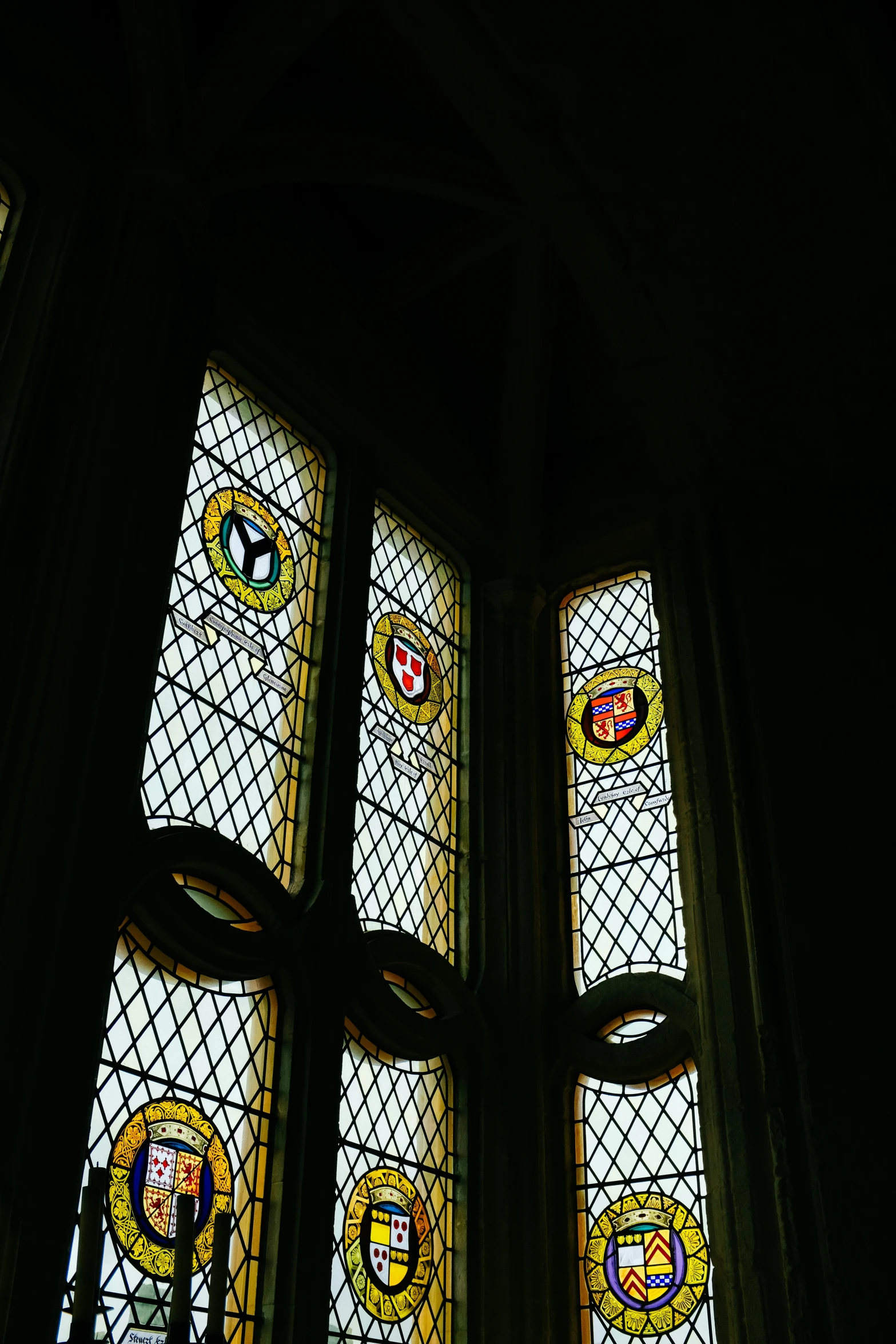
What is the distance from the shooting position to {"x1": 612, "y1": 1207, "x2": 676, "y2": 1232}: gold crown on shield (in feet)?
21.8

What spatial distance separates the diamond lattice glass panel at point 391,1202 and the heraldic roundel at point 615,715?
2.42 metres

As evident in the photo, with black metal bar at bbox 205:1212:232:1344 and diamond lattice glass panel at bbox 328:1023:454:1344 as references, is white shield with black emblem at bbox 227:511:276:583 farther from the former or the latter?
black metal bar at bbox 205:1212:232:1344

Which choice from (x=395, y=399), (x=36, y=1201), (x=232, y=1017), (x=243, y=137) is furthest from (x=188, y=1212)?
(x=395, y=399)

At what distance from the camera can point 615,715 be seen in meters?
8.52

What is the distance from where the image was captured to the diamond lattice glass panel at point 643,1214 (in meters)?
6.43

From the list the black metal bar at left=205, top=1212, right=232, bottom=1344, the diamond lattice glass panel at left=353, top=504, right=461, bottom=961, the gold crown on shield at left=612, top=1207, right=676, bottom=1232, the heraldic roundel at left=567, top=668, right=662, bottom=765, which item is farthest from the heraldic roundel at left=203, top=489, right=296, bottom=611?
the black metal bar at left=205, top=1212, right=232, bottom=1344

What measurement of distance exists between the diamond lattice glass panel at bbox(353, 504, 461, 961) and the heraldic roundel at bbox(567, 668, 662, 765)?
0.86m

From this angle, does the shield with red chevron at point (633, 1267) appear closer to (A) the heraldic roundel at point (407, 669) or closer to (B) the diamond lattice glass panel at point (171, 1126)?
(B) the diamond lattice glass panel at point (171, 1126)

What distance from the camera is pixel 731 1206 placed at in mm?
5969

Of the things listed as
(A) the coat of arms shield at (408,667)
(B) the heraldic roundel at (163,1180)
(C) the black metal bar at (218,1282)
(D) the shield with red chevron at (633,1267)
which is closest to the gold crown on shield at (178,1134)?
(B) the heraldic roundel at (163,1180)

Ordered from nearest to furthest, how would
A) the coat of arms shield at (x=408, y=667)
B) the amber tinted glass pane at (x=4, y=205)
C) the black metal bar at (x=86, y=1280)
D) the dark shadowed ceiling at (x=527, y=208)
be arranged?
the black metal bar at (x=86, y=1280) → the dark shadowed ceiling at (x=527, y=208) → the amber tinted glass pane at (x=4, y=205) → the coat of arms shield at (x=408, y=667)

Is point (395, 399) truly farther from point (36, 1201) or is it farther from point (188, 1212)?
point (188, 1212)

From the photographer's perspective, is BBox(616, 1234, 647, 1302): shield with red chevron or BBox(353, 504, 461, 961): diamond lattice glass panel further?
BBox(353, 504, 461, 961): diamond lattice glass panel

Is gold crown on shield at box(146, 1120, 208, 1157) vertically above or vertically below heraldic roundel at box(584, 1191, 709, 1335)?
above
